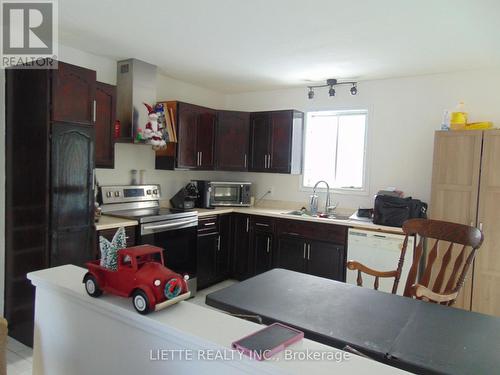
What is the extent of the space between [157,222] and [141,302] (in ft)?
7.47

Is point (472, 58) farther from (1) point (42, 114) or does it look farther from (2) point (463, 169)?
(1) point (42, 114)

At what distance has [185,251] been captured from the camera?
11.8ft

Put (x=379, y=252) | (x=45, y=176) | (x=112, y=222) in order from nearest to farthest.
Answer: (x=45, y=176)
(x=112, y=222)
(x=379, y=252)

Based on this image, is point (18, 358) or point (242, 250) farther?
point (242, 250)

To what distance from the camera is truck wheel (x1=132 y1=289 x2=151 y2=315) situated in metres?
1.01

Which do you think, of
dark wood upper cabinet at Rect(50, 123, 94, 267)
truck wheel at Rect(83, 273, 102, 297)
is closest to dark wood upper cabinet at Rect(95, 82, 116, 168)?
dark wood upper cabinet at Rect(50, 123, 94, 267)

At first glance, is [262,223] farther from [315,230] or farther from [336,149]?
[336,149]

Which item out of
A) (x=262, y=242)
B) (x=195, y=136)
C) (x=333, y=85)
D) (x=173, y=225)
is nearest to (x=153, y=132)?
(x=195, y=136)

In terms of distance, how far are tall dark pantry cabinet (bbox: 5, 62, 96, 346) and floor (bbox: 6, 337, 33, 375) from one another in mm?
58

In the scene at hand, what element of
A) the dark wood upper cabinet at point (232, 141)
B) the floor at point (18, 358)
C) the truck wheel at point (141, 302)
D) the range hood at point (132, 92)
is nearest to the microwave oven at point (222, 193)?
the dark wood upper cabinet at point (232, 141)

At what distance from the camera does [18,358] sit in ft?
8.09

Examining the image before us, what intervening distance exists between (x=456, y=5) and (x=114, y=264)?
2.34 meters

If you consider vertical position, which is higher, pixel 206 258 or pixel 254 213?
pixel 254 213

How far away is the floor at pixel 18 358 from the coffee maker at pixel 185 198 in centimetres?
186
